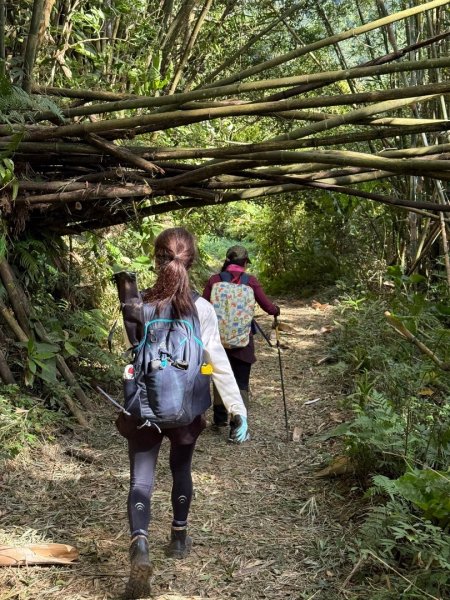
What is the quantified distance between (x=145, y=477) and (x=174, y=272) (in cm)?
97

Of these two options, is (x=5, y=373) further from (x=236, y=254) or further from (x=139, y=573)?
(x=139, y=573)

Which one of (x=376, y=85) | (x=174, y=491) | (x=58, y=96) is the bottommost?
(x=174, y=491)

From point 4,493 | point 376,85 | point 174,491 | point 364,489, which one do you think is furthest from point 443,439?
point 376,85

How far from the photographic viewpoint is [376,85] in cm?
909

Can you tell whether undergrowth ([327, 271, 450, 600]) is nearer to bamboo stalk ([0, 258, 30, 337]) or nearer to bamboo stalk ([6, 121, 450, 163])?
bamboo stalk ([6, 121, 450, 163])

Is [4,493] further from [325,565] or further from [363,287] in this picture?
[363,287]

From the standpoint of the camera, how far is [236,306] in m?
5.52

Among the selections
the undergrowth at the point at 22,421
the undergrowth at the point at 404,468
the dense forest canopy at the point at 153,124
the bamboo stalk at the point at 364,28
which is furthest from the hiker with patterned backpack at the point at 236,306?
the bamboo stalk at the point at 364,28

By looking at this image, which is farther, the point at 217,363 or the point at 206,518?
the point at 206,518

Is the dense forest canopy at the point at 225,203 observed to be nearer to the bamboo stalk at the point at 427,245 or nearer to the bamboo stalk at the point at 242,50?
the bamboo stalk at the point at 427,245

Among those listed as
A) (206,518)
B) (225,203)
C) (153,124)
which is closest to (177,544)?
(206,518)

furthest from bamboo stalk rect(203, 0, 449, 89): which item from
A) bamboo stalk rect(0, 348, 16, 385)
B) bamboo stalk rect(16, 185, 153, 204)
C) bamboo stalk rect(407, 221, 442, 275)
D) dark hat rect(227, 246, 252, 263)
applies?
bamboo stalk rect(407, 221, 442, 275)

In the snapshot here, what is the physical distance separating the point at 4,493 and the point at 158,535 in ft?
3.28

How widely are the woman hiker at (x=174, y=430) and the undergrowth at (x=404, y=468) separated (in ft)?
2.74
